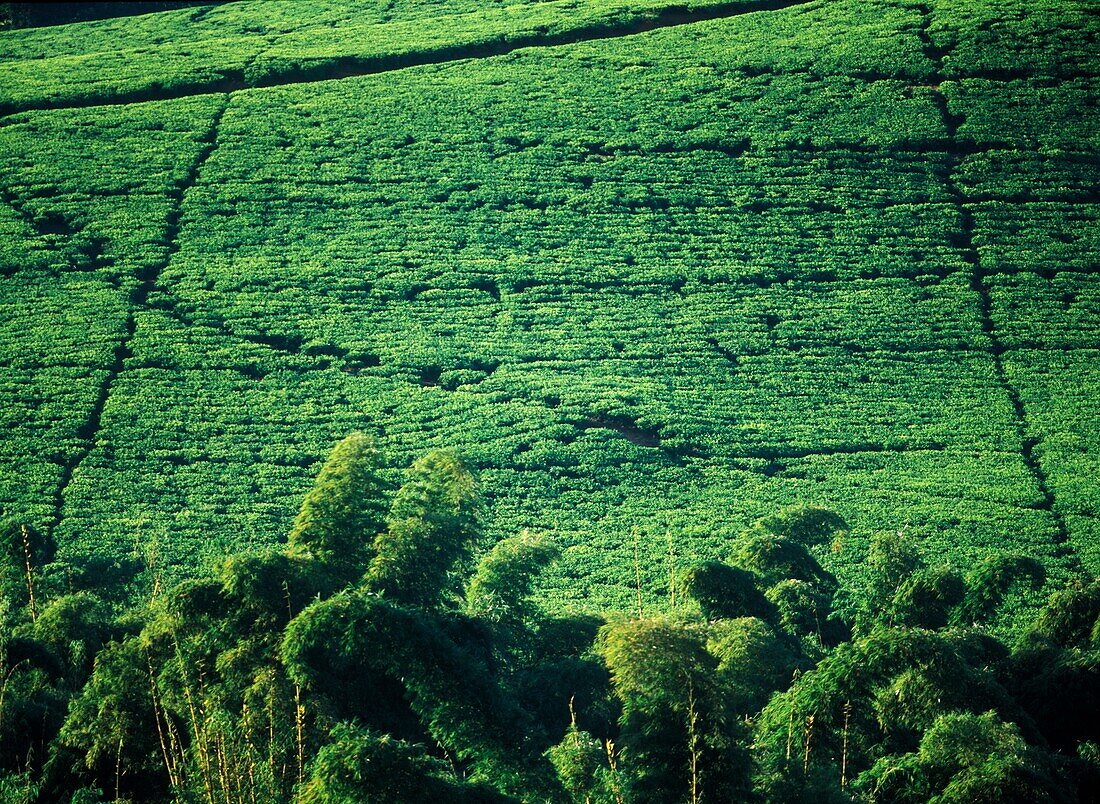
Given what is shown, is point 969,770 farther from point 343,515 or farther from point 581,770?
point 343,515

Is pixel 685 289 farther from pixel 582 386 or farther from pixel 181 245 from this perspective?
pixel 181 245

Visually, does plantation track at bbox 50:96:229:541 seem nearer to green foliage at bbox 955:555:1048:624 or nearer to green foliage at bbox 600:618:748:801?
green foliage at bbox 600:618:748:801

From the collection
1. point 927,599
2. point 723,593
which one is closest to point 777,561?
point 723,593

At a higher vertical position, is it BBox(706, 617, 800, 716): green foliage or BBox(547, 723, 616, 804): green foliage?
BBox(706, 617, 800, 716): green foliage

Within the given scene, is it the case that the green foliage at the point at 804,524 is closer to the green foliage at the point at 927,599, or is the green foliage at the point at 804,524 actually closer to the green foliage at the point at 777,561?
the green foliage at the point at 777,561

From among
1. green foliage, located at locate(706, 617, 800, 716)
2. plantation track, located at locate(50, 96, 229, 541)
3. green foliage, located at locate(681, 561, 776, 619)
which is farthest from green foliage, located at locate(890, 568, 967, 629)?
plantation track, located at locate(50, 96, 229, 541)

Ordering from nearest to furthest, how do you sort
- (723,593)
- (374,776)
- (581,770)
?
1. (374,776)
2. (581,770)
3. (723,593)
